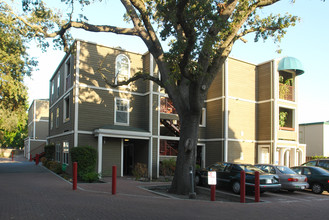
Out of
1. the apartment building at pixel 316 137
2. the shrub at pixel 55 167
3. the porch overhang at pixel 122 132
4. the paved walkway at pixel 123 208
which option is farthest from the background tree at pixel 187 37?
the apartment building at pixel 316 137

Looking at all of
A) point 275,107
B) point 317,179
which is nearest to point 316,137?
point 275,107

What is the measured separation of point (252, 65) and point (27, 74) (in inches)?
693

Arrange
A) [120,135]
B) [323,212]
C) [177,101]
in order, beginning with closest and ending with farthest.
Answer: [323,212] → [177,101] → [120,135]

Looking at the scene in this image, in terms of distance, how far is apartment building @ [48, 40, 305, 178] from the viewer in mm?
19766

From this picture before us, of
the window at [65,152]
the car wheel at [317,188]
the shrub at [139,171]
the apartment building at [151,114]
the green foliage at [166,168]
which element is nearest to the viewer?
the car wheel at [317,188]

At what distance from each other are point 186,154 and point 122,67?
1042cm

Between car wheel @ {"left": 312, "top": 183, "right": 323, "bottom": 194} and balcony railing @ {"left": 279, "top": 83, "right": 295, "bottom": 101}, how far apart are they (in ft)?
35.9

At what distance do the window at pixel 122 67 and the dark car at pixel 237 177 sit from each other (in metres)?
8.76

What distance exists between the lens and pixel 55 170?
21.0 meters

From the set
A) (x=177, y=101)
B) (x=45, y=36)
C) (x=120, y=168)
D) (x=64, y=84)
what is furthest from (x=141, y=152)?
(x=45, y=36)

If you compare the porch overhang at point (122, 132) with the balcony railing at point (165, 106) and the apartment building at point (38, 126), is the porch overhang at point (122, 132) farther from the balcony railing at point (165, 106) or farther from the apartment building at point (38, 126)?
the apartment building at point (38, 126)

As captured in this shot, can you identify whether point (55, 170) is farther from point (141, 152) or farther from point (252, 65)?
point (252, 65)

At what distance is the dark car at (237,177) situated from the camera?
13500 millimetres

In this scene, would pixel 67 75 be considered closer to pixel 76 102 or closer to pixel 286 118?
pixel 76 102
